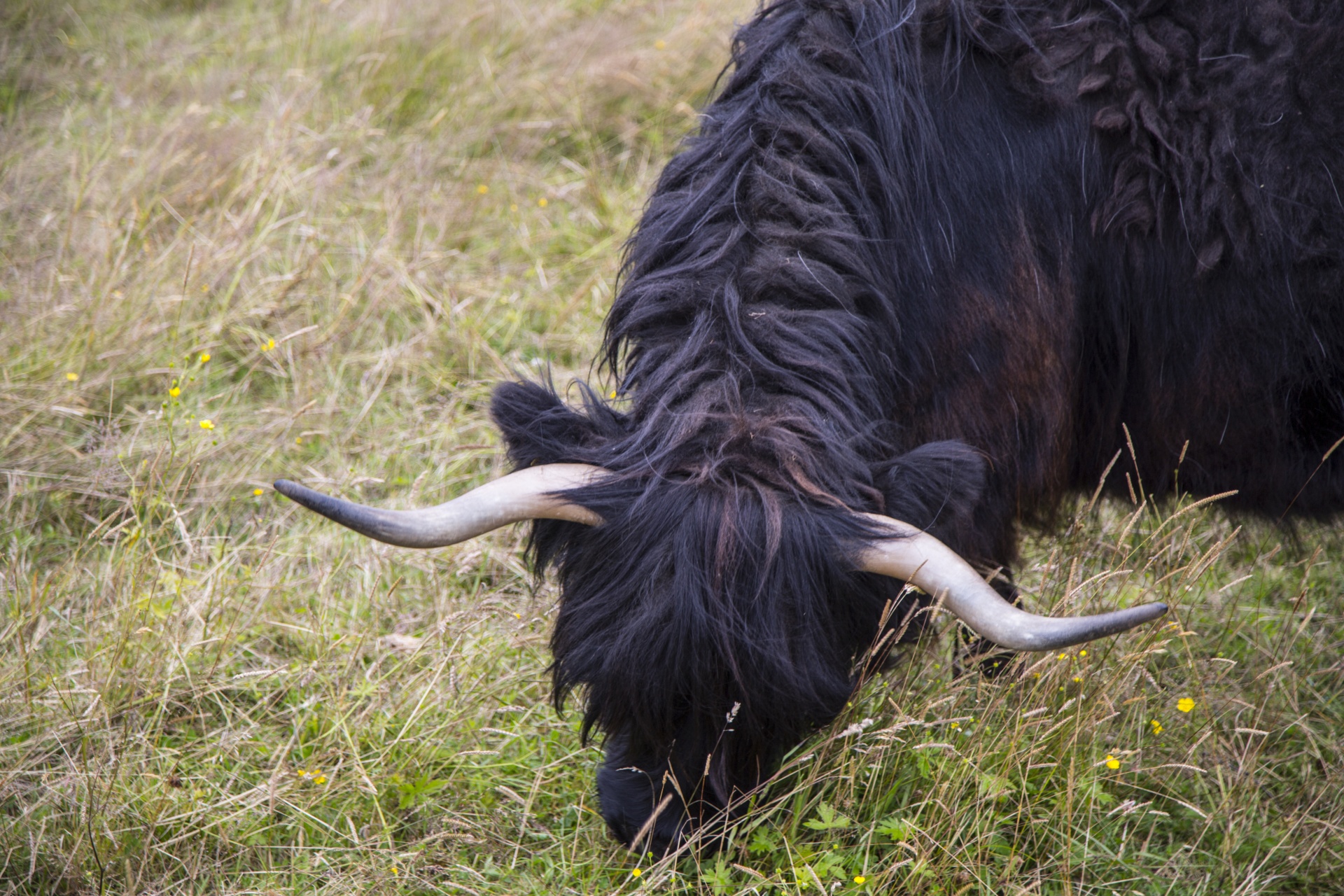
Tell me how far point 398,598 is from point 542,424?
1.57 m

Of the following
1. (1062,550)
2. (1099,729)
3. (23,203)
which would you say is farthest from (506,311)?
(1099,729)

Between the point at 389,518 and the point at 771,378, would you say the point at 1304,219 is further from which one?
the point at 389,518

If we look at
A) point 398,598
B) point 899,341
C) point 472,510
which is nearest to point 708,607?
point 472,510

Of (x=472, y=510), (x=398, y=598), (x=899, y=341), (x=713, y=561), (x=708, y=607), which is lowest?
(x=398, y=598)

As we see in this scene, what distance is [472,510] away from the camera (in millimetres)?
2344

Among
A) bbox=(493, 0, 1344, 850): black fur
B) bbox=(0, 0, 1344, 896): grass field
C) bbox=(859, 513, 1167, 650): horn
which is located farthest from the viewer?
bbox=(0, 0, 1344, 896): grass field

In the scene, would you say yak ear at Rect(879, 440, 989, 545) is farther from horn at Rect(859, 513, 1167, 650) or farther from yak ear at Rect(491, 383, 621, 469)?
yak ear at Rect(491, 383, 621, 469)

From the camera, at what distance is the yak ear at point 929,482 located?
2.52 metres

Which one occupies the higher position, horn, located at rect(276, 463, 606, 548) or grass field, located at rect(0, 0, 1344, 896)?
horn, located at rect(276, 463, 606, 548)

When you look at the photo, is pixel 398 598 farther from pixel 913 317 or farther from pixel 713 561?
pixel 913 317

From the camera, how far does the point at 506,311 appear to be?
526cm

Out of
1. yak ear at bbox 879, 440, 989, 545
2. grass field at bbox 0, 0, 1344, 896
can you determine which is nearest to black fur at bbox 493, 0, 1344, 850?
yak ear at bbox 879, 440, 989, 545

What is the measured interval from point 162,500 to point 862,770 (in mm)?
2418

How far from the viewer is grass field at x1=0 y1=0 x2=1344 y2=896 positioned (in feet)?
9.76
